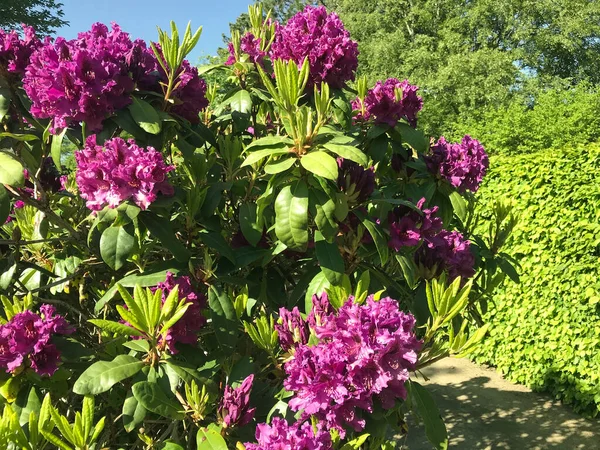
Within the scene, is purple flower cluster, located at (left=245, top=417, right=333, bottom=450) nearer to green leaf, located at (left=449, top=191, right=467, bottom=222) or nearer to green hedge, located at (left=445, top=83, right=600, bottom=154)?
green leaf, located at (left=449, top=191, right=467, bottom=222)

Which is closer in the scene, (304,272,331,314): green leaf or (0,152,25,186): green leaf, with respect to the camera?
(0,152,25,186): green leaf

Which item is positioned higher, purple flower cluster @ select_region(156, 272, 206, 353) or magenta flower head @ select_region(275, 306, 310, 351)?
purple flower cluster @ select_region(156, 272, 206, 353)

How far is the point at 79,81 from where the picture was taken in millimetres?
1261

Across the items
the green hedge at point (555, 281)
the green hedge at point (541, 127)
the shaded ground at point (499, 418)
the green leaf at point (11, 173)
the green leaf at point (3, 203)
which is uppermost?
the green hedge at point (541, 127)

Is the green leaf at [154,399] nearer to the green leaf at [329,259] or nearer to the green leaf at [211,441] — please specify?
the green leaf at [211,441]

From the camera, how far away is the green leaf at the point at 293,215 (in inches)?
48.5

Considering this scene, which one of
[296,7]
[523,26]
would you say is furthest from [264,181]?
[296,7]

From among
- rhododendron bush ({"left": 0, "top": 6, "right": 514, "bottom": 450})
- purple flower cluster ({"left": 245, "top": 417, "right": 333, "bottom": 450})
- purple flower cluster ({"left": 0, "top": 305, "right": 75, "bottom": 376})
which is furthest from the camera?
purple flower cluster ({"left": 0, "top": 305, "right": 75, "bottom": 376})

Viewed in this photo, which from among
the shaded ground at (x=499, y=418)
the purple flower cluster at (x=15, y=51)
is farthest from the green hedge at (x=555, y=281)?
the purple flower cluster at (x=15, y=51)

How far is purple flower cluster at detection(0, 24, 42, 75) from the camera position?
150cm

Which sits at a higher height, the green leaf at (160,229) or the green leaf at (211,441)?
the green leaf at (160,229)

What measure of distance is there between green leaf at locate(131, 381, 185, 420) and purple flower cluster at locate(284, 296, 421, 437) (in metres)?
0.30

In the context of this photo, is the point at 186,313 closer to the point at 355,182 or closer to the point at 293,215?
the point at 293,215

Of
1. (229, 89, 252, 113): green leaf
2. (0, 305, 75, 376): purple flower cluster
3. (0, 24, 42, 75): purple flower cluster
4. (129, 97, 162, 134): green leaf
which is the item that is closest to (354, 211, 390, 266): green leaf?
(129, 97, 162, 134): green leaf
